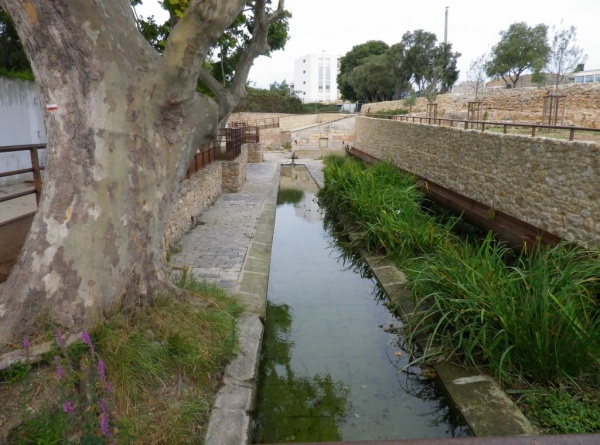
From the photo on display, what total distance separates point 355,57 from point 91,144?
56196 millimetres

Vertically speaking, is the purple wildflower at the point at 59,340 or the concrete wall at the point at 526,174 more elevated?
the concrete wall at the point at 526,174

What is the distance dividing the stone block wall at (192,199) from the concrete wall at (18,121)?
4005mm

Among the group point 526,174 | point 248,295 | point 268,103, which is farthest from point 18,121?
point 268,103

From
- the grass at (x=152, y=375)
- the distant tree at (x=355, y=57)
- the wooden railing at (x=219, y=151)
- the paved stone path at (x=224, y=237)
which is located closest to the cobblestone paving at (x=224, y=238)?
the paved stone path at (x=224, y=237)

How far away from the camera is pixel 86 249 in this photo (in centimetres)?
354

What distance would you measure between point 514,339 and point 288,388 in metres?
2.04

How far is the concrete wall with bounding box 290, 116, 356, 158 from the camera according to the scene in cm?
2981

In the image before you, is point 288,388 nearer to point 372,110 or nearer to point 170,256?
point 170,256

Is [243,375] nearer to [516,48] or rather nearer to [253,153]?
[253,153]

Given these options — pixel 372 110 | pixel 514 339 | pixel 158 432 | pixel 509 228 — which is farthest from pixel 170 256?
pixel 372 110

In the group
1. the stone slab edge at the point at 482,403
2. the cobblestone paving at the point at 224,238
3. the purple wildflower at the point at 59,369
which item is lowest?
the stone slab edge at the point at 482,403

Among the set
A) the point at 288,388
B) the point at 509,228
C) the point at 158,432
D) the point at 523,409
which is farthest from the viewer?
the point at 509,228

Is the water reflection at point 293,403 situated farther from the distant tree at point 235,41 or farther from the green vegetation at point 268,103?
the green vegetation at point 268,103

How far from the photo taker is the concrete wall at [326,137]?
29.8 meters
